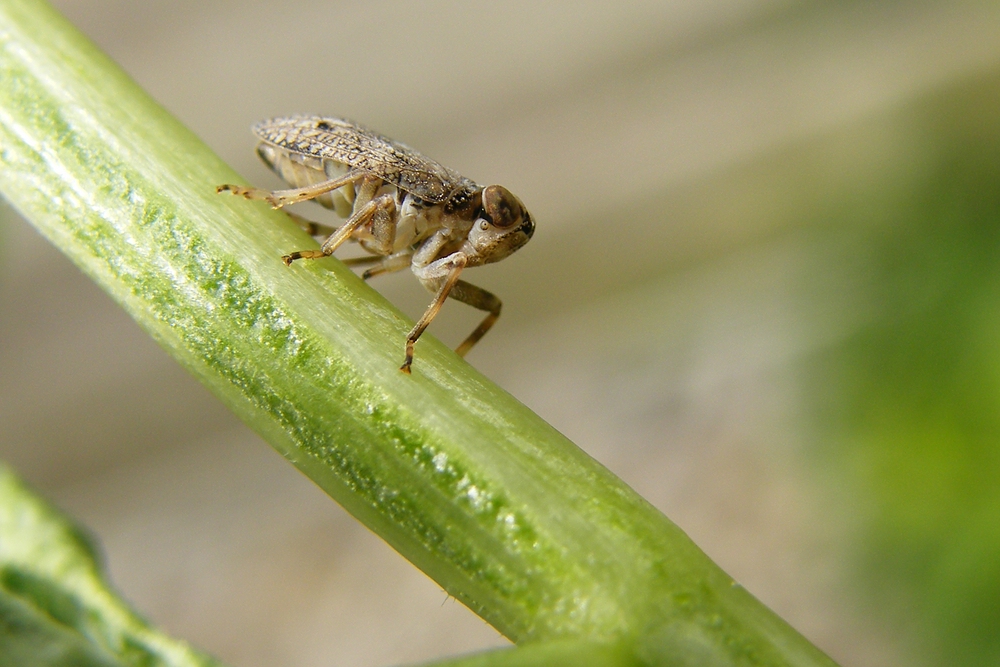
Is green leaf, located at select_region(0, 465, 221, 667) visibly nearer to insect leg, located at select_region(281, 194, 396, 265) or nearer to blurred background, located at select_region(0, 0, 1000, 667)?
insect leg, located at select_region(281, 194, 396, 265)

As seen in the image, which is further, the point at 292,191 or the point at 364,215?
the point at 364,215

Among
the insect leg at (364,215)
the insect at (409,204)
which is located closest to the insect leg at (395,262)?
the insect at (409,204)

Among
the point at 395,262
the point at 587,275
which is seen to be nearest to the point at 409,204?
the point at 395,262

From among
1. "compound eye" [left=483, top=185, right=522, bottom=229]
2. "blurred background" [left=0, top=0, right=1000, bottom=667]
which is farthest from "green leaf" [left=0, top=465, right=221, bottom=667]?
"blurred background" [left=0, top=0, right=1000, bottom=667]

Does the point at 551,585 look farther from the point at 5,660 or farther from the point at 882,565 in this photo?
the point at 882,565

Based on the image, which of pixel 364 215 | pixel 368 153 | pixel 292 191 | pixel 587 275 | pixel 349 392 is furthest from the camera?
pixel 587 275

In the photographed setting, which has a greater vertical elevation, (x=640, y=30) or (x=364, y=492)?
(x=640, y=30)

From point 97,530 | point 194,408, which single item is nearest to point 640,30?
point 194,408

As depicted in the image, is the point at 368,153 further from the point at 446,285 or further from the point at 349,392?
the point at 349,392
